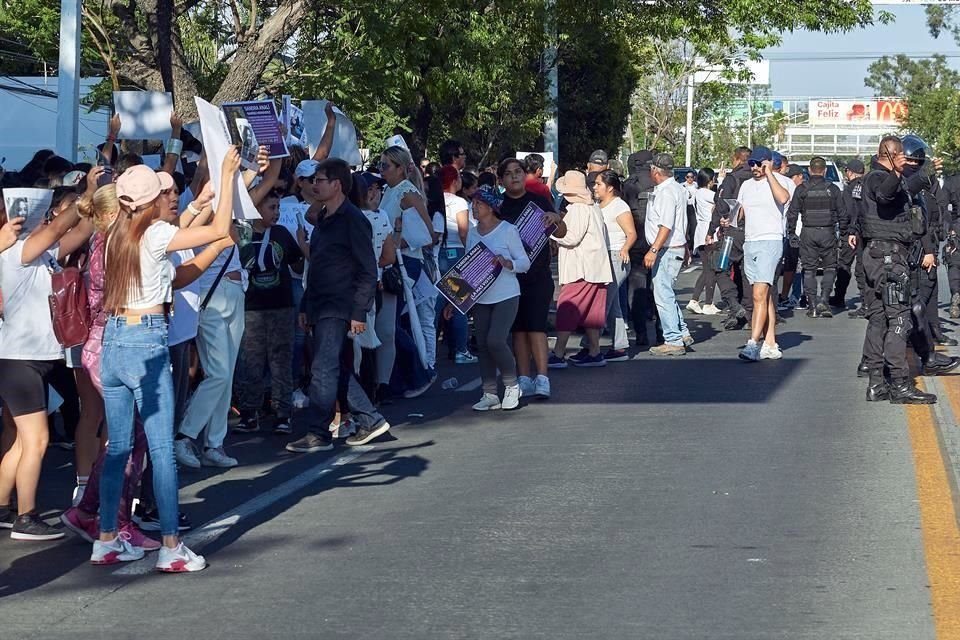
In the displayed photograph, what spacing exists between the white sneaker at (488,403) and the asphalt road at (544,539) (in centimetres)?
27

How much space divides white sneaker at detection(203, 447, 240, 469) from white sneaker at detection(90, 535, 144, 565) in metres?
2.39

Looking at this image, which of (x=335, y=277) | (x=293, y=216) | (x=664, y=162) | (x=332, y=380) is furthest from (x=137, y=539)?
(x=664, y=162)

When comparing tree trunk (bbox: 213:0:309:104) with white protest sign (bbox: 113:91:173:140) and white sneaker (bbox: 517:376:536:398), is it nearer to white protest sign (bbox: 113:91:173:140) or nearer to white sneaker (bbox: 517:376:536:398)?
white protest sign (bbox: 113:91:173:140)

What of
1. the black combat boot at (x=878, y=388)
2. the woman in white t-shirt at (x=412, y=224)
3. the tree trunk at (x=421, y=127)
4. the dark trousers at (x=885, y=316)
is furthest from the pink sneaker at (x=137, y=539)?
the tree trunk at (x=421, y=127)

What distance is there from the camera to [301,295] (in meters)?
11.3

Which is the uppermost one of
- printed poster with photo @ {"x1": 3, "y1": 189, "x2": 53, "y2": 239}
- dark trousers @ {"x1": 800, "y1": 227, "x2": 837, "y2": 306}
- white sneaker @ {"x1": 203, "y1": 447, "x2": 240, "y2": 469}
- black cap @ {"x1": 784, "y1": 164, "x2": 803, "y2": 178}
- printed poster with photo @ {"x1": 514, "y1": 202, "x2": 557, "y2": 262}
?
black cap @ {"x1": 784, "y1": 164, "x2": 803, "y2": 178}

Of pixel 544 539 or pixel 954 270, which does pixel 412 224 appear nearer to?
pixel 544 539

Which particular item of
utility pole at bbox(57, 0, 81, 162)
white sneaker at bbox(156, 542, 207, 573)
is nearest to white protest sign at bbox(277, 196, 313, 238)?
utility pole at bbox(57, 0, 81, 162)

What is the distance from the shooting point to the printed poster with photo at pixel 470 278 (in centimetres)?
1117

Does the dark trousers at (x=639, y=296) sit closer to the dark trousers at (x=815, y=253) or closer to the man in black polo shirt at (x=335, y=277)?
the dark trousers at (x=815, y=253)

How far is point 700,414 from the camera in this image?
1092 centimetres

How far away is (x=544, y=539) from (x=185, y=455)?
2981mm

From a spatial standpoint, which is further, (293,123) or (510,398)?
(510,398)

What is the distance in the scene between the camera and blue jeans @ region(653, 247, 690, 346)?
47.8 ft
